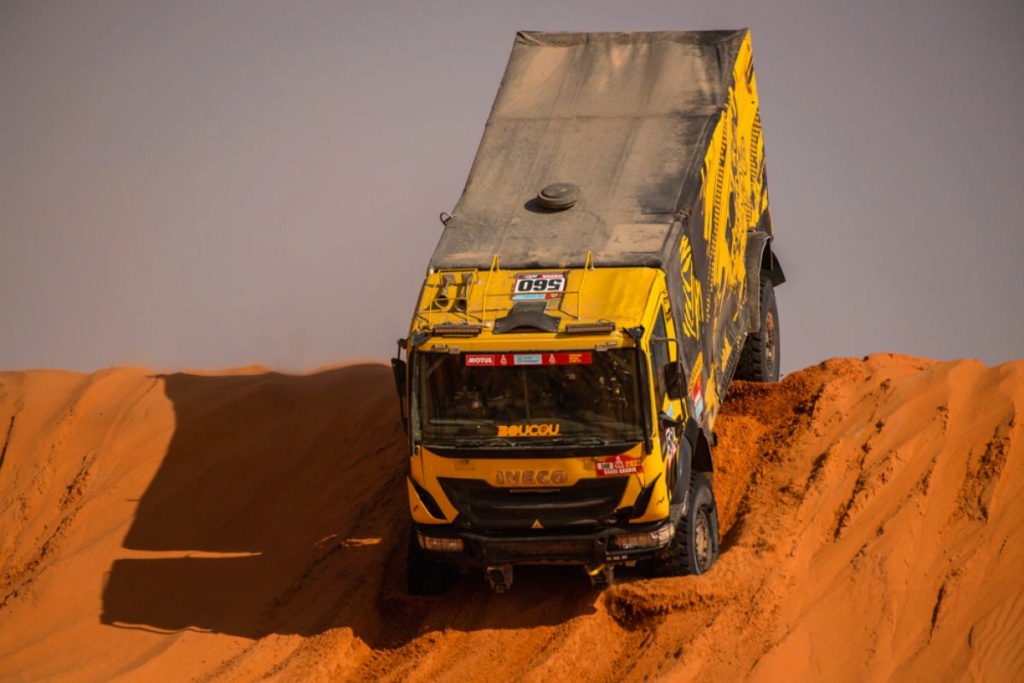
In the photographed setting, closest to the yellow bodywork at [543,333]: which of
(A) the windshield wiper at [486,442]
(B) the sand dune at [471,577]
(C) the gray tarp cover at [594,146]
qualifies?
(A) the windshield wiper at [486,442]

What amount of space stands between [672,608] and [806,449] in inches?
112

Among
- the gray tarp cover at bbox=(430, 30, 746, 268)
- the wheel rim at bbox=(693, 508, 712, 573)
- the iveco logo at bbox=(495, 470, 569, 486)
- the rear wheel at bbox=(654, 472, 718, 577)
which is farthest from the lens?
the wheel rim at bbox=(693, 508, 712, 573)

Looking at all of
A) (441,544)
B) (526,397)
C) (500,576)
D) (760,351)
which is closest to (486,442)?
(526,397)

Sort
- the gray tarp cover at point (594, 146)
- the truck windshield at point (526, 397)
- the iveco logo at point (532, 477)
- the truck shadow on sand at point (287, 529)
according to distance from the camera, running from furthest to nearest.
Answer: the truck shadow on sand at point (287, 529) < the gray tarp cover at point (594, 146) < the iveco logo at point (532, 477) < the truck windshield at point (526, 397)

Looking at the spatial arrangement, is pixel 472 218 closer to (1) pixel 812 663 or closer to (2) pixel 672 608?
(2) pixel 672 608

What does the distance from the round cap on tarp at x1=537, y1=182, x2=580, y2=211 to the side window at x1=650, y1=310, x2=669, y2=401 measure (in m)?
1.57

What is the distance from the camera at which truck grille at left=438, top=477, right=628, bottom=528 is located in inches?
508

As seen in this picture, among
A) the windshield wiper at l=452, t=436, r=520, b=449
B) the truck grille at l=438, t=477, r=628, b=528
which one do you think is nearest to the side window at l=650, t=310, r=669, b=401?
the truck grille at l=438, t=477, r=628, b=528

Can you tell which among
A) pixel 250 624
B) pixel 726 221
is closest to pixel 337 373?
pixel 250 624

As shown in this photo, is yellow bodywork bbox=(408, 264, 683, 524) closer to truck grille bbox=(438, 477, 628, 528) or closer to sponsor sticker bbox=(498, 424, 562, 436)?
truck grille bbox=(438, 477, 628, 528)

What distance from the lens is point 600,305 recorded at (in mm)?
12977

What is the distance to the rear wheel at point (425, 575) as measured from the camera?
47.3 feet

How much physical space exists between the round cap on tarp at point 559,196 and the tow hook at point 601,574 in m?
3.23

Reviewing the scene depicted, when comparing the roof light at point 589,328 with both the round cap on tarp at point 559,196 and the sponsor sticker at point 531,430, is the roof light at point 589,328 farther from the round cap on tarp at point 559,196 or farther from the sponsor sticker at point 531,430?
the round cap on tarp at point 559,196
